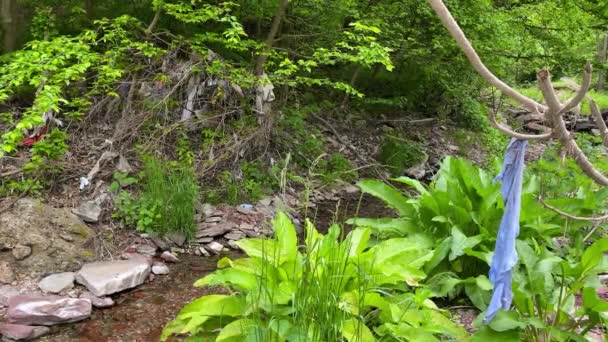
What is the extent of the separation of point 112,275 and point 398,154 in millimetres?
5293

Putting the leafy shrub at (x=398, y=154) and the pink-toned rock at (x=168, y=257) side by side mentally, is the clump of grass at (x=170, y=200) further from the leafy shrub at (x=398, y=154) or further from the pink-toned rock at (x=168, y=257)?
the leafy shrub at (x=398, y=154)

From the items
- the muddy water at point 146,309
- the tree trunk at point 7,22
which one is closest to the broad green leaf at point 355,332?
the muddy water at point 146,309

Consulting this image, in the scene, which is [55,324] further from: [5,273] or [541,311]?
[541,311]

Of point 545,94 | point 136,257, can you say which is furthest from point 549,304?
point 136,257

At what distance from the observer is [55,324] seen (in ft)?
14.4

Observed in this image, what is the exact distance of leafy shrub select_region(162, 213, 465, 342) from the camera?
109 inches

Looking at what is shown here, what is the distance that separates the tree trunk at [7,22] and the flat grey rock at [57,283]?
3.43 m

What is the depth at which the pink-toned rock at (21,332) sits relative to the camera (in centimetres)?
415

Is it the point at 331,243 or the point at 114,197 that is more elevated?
the point at 331,243

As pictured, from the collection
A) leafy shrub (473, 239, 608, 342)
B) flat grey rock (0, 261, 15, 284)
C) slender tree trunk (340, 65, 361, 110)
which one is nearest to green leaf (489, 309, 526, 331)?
leafy shrub (473, 239, 608, 342)

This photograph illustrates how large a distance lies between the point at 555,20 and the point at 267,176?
494 centimetres

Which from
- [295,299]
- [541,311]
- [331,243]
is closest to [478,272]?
[541,311]

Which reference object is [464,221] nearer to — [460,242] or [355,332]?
[460,242]

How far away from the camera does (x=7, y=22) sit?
692 centimetres
